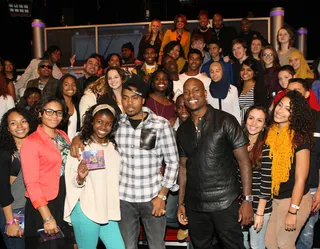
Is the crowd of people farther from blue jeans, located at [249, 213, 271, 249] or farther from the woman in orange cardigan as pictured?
the woman in orange cardigan

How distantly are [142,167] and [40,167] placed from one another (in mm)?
987

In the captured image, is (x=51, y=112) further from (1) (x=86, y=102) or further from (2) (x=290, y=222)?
(2) (x=290, y=222)

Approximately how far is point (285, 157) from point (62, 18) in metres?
12.1

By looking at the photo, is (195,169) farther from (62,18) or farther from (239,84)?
(62,18)

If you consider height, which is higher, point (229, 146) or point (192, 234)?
point (229, 146)

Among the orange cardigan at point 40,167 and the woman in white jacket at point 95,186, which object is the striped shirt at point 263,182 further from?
the orange cardigan at point 40,167

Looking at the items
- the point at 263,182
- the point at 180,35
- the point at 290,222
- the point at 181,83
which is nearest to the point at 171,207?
the point at 263,182

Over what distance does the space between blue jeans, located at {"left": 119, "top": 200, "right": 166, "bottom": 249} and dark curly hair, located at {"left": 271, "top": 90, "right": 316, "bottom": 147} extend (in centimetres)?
159

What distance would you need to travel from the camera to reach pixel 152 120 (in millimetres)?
4457

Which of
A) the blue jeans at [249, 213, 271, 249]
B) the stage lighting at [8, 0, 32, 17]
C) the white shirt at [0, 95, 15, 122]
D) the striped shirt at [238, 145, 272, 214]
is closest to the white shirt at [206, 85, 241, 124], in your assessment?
the striped shirt at [238, 145, 272, 214]

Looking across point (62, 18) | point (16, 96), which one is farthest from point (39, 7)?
point (16, 96)

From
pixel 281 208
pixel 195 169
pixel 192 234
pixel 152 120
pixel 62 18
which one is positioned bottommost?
pixel 192 234

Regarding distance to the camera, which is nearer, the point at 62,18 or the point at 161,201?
the point at 161,201

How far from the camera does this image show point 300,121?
433cm
